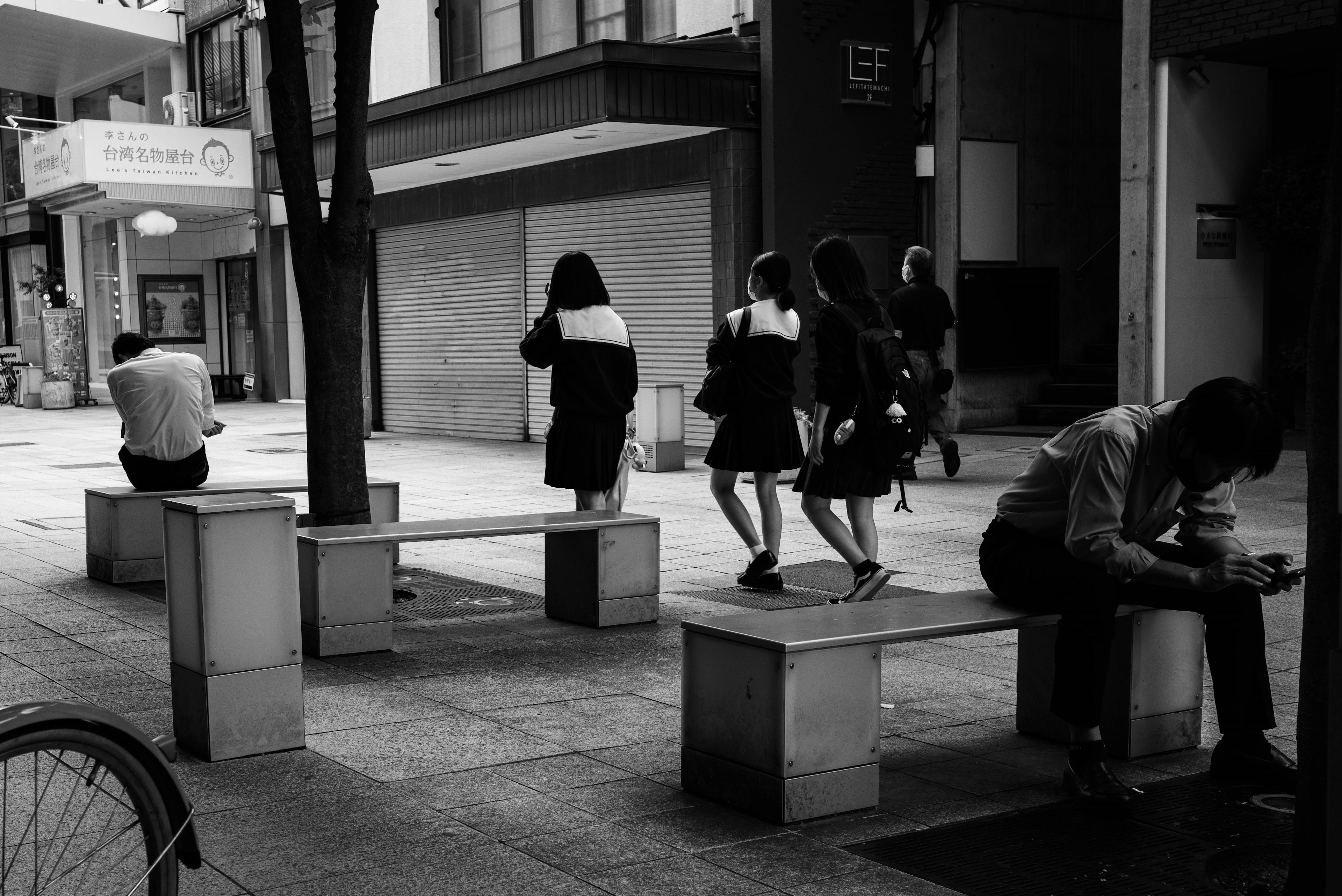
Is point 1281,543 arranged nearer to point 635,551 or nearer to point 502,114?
point 635,551

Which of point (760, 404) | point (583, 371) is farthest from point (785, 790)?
point (760, 404)

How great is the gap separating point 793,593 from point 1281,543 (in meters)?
3.37

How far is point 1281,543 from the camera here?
364 inches

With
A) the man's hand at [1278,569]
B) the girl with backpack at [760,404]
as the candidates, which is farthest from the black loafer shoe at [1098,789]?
the girl with backpack at [760,404]

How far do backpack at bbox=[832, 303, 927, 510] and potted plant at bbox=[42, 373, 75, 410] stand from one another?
26.1m

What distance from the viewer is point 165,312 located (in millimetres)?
33469

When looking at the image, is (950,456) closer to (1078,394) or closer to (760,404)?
(760,404)

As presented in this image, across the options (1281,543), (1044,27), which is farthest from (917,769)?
(1044,27)

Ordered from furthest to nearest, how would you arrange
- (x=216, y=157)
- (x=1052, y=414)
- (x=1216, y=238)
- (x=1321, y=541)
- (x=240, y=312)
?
1. (x=240, y=312)
2. (x=216, y=157)
3. (x=1052, y=414)
4. (x=1216, y=238)
5. (x=1321, y=541)

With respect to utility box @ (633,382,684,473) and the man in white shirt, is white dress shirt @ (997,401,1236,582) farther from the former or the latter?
utility box @ (633,382,684,473)

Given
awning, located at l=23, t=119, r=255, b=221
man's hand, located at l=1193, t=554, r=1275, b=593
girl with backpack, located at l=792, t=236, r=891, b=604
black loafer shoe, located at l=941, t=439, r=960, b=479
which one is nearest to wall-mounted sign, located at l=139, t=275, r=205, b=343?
awning, located at l=23, t=119, r=255, b=221

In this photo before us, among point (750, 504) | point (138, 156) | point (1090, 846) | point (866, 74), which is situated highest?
point (138, 156)

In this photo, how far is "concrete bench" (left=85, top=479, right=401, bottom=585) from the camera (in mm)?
8648

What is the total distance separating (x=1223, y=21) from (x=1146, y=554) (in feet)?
36.9
